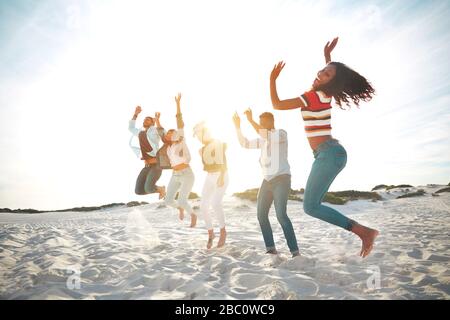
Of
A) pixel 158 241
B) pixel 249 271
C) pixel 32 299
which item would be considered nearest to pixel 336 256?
pixel 249 271

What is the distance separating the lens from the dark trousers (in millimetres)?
7609

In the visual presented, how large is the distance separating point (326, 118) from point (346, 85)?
1.48ft

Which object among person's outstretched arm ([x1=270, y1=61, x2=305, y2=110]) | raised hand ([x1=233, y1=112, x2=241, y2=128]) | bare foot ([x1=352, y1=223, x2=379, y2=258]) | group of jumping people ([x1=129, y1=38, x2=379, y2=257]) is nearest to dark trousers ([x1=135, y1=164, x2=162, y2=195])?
group of jumping people ([x1=129, y1=38, x2=379, y2=257])

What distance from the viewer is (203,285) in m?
3.51

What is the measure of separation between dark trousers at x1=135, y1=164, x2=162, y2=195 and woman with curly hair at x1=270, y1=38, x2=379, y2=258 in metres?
4.62

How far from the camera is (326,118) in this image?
3816 mm

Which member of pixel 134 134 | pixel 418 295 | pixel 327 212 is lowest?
pixel 418 295

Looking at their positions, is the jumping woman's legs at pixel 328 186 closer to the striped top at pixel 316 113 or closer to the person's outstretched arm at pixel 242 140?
the striped top at pixel 316 113

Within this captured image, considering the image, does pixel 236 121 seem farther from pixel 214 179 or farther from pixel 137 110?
pixel 137 110

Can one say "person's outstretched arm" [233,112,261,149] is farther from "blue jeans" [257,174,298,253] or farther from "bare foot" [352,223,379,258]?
"bare foot" [352,223,379,258]

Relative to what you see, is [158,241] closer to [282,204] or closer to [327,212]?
[282,204]

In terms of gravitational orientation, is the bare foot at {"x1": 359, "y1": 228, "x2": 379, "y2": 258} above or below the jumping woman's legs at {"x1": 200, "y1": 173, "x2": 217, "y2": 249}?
below
